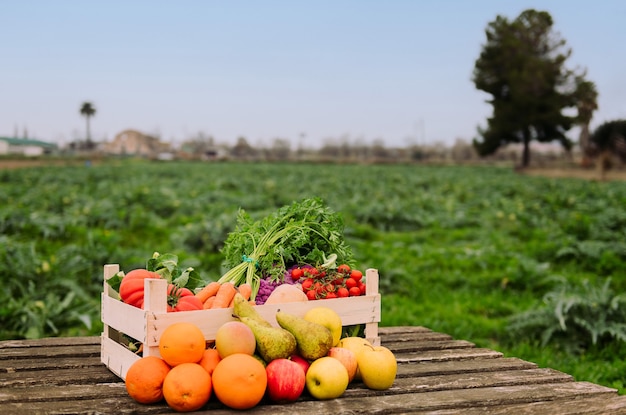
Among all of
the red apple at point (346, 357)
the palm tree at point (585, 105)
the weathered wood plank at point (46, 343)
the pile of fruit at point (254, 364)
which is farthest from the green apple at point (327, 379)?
the palm tree at point (585, 105)

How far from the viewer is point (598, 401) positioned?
121 inches

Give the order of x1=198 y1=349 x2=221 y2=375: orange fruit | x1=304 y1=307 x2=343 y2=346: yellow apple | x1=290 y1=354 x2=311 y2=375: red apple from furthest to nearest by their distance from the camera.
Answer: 1. x1=304 y1=307 x2=343 y2=346: yellow apple
2. x1=290 y1=354 x2=311 y2=375: red apple
3. x1=198 y1=349 x2=221 y2=375: orange fruit

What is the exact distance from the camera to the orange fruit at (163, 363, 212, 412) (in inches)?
107

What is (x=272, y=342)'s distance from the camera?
302cm

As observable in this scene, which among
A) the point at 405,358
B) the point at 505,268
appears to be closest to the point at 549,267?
the point at 505,268

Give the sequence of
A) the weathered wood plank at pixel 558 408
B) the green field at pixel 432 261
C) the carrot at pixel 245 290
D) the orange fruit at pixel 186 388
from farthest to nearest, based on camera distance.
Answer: the green field at pixel 432 261 < the carrot at pixel 245 290 < the weathered wood plank at pixel 558 408 < the orange fruit at pixel 186 388

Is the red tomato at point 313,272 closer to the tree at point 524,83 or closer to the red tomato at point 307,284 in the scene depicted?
the red tomato at point 307,284

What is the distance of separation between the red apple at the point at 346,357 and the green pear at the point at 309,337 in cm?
5

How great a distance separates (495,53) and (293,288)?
62.0m

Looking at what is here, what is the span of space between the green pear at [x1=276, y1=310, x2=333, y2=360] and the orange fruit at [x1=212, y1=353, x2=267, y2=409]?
1.04 ft

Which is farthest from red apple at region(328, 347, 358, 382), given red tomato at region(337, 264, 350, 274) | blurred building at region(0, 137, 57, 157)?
blurred building at region(0, 137, 57, 157)

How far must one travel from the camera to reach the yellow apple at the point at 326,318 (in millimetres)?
3283

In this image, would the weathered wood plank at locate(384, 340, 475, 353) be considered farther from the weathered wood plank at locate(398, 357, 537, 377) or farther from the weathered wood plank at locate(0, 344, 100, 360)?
the weathered wood plank at locate(0, 344, 100, 360)

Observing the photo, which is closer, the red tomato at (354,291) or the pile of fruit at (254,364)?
the pile of fruit at (254,364)
